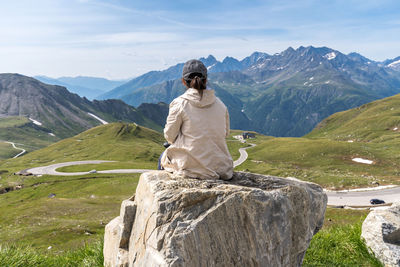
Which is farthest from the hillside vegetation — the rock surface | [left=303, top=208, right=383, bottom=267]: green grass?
the rock surface

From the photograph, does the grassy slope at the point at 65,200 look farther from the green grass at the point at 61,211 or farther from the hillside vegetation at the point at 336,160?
the hillside vegetation at the point at 336,160

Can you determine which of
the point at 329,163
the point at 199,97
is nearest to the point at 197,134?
the point at 199,97

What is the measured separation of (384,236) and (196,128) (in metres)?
8.06

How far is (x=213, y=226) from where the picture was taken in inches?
281

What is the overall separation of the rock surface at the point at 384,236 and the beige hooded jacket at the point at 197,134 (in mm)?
6448

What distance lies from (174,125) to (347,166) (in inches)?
4631

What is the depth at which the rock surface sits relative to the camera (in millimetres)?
9273

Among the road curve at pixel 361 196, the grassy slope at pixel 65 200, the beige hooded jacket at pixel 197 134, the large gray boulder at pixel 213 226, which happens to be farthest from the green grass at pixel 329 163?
the beige hooded jacket at pixel 197 134

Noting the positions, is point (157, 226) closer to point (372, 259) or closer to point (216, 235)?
point (216, 235)

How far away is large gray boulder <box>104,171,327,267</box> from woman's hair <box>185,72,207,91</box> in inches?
117

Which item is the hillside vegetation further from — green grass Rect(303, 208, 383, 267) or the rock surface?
the rock surface

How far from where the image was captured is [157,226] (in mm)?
7180

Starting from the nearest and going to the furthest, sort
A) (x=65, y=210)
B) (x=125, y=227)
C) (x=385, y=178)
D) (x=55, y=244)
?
(x=125, y=227)
(x=55, y=244)
(x=65, y=210)
(x=385, y=178)

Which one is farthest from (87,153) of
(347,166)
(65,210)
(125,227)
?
(125,227)
